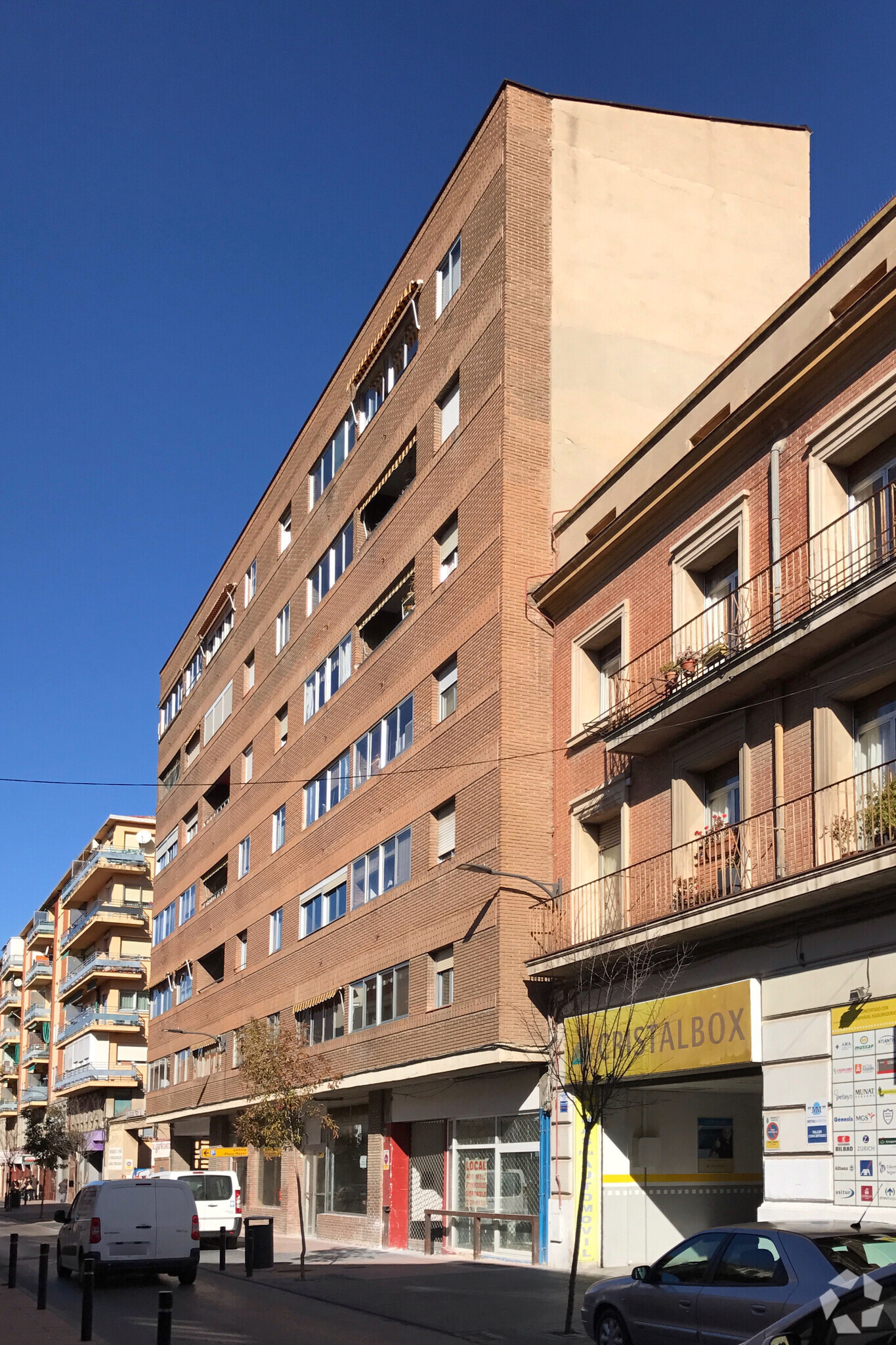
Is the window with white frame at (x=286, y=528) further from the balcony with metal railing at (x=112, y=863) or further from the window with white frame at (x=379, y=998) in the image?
the balcony with metal railing at (x=112, y=863)

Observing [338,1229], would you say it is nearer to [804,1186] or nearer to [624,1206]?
[624,1206]

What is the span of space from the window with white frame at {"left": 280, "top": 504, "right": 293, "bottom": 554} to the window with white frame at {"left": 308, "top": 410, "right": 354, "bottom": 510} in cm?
215

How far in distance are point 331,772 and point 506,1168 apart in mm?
12676

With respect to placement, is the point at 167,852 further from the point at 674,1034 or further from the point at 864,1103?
the point at 864,1103

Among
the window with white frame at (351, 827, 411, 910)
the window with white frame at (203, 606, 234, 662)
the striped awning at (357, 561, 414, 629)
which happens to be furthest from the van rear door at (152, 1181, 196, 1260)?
the window with white frame at (203, 606, 234, 662)

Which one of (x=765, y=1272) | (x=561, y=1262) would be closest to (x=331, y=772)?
(x=561, y=1262)

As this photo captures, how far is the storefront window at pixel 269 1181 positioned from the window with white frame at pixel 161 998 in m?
13.4

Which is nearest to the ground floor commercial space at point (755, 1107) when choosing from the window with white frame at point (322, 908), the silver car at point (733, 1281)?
the silver car at point (733, 1281)

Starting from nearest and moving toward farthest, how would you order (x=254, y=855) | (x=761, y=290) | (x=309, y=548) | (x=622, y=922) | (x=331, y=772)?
(x=622, y=922), (x=761, y=290), (x=331, y=772), (x=309, y=548), (x=254, y=855)

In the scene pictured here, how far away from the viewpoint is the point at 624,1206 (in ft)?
70.5

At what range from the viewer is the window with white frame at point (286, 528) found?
41.6m

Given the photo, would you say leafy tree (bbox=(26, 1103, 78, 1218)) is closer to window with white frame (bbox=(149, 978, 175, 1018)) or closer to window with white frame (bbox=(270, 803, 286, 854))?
window with white frame (bbox=(149, 978, 175, 1018))

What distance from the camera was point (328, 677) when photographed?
3591 centimetres

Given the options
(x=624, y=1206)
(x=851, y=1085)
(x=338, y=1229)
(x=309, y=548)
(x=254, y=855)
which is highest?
(x=309, y=548)
